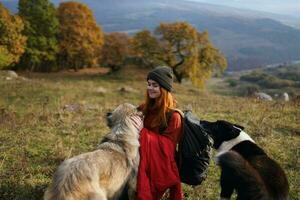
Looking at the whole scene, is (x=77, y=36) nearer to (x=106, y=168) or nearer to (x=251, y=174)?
(x=106, y=168)

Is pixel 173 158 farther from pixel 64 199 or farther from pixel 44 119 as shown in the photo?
pixel 44 119

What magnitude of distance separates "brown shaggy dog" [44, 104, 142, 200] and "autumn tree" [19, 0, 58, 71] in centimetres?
4592

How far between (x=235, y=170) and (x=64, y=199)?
2480 mm

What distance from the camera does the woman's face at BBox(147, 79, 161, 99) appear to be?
7.06m

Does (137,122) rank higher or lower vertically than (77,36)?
higher

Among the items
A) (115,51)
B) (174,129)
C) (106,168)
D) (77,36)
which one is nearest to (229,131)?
(174,129)

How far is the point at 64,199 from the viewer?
559cm

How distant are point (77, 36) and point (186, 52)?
14415mm

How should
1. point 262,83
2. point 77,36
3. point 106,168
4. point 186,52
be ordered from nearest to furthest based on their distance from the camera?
point 106,168
point 77,36
point 186,52
point 262,83

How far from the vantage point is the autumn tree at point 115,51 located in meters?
56.1

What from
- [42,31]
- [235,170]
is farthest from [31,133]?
[42,31]

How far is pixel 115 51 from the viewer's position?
190ft

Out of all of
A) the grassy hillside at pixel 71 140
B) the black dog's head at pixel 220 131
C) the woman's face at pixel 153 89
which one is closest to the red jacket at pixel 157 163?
the woman's face at pixel 153 89

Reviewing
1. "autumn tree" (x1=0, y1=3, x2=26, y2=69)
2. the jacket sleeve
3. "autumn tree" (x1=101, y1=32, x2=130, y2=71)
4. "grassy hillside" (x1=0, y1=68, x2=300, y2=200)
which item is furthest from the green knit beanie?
"autumn tree" (x1=101, y1=32, x2=130, y2=71)
